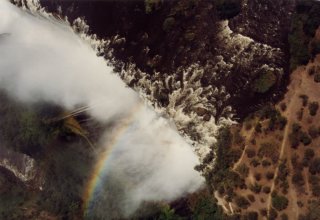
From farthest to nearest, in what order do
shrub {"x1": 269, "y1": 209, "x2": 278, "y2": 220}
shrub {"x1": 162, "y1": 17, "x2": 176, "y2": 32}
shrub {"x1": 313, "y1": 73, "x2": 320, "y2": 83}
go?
shrub {"x1": 162, "y1": 17, "x2": 176, "y2": 32} → shrub {"x1": 313, "y1": 73, "x2": 320, "y2": 83} → shrub {"x1": 269, "y1": 209, "x2": 278, "y2": 220}

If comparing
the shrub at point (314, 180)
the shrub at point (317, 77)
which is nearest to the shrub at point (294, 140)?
the shrub at point (314, 180)

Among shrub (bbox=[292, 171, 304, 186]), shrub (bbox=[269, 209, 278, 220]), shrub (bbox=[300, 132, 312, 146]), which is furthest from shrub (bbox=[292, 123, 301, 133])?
shrub (bbox=[269, 209, 278, 220])

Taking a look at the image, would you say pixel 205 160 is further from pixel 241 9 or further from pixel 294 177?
pixel 241 9

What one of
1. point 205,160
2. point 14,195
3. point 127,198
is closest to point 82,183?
point 127,198

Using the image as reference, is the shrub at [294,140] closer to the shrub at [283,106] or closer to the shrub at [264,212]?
the shrub at [283,106]

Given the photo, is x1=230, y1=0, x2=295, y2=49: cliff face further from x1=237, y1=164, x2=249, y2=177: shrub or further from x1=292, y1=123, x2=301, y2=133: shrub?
x1=237, y1=164, x2=249, y2=177: shrub

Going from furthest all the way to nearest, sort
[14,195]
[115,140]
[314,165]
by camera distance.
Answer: [14,195], [115,140], [314,165]
